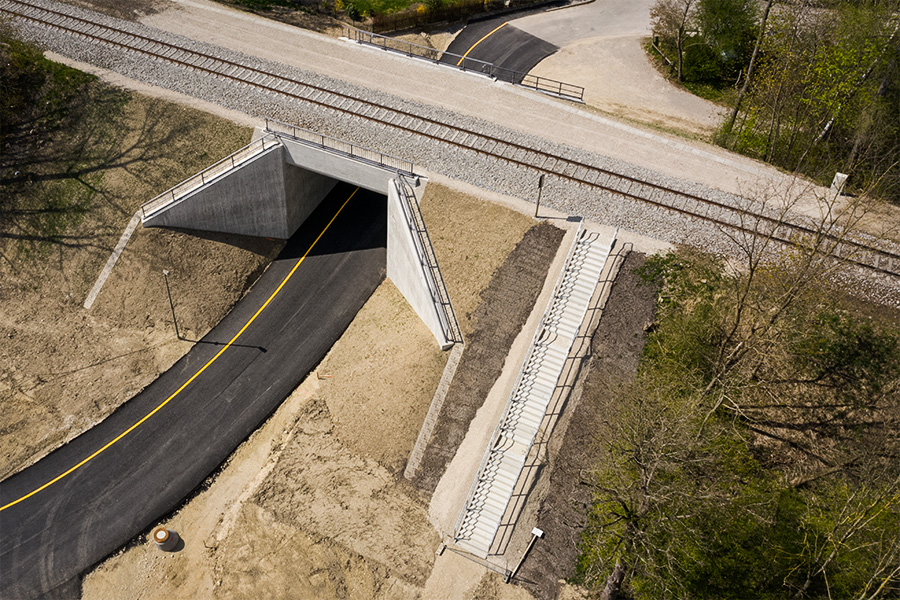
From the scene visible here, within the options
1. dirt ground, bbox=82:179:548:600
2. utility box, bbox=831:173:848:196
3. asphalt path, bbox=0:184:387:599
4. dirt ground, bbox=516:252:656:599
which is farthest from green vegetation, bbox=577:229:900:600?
asphalt path, bbox=0:184:387:599

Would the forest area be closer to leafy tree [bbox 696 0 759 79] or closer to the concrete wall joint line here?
leafy tree [bbox 696 0 759 79]

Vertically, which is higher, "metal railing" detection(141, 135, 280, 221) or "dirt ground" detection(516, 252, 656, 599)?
A: "metal railing" detection(141, 135, 280, 221)

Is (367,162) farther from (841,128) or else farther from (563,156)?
(841,128)

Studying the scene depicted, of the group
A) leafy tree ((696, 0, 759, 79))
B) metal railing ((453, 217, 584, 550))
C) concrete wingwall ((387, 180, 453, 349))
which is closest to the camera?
metal railing ((453, 217, 584, 550))

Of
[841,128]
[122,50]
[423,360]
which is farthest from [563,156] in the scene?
[122,50]

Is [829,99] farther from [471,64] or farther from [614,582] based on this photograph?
[614,582]

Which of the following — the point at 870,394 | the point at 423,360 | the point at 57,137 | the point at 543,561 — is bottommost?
the point at 543,561

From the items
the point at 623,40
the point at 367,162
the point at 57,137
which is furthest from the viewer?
the point at 623,40
